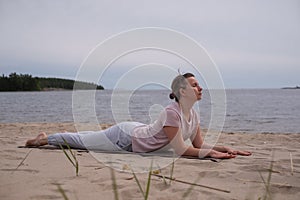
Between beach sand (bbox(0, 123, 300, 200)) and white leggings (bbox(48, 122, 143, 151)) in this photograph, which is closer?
beach sand (bbox(0, 123, 300, 200))

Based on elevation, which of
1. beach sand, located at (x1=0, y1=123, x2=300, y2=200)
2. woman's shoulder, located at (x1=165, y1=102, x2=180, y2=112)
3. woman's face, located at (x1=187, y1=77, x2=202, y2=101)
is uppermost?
woman's face, located at (x1=187, y1=77, x2=202, y2=101)

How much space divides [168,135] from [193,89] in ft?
1.88

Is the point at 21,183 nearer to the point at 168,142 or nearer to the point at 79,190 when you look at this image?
the point at 79,190

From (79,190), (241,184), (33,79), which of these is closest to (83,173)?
(79,190)

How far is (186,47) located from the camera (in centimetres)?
323

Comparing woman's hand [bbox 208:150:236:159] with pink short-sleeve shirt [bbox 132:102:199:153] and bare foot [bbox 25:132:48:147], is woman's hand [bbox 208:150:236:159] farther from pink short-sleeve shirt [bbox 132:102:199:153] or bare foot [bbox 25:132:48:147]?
bare foot [bbox 25:132:48:147]

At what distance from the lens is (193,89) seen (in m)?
3.60

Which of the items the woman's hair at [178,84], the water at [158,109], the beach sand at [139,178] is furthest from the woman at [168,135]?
the water at [158,109]

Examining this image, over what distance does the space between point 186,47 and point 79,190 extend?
5.75ft

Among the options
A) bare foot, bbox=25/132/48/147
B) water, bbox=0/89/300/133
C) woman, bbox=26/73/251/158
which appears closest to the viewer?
woman, bbox=26/73/251/158

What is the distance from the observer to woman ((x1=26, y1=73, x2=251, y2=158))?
11.6ft

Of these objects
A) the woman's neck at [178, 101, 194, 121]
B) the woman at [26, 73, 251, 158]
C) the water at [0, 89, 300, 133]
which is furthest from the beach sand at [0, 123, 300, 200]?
the water at [0, 89, 300, 133]

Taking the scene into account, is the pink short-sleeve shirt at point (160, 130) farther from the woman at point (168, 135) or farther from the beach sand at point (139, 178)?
the beach sand at point (139, 178)

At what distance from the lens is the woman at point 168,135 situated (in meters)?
3.54
